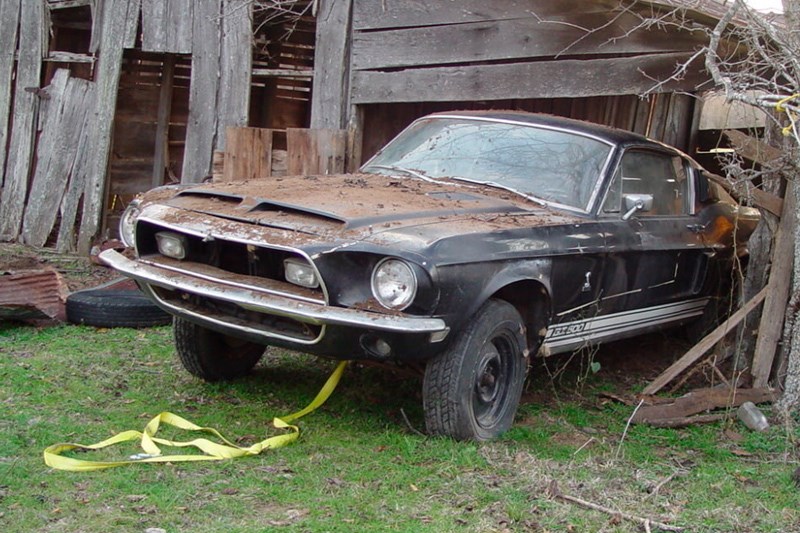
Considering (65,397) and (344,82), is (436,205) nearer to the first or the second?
(65,397)

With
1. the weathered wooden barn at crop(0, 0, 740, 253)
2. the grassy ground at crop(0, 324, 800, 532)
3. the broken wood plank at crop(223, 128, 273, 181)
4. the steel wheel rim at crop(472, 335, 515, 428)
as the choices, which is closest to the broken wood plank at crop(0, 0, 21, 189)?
the weathered wooden barn at crop(0, 0, 740, 253)

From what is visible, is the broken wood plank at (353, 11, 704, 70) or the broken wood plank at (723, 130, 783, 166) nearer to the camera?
the broken wood plank at (723, 130, 783, 166)

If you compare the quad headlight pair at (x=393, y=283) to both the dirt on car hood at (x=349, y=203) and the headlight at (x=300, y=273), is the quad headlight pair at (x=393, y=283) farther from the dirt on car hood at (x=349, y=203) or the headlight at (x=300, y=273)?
the dirt on car hood at (x=349, y=203)

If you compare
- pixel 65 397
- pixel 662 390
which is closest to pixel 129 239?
pixel 65 397

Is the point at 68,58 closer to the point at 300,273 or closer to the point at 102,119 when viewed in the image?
the point at 102,119

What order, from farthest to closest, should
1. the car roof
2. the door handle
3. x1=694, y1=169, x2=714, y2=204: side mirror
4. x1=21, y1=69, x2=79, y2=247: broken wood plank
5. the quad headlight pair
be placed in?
x1=21, y1=69, x2=79, y2=247: broken wood plank → x1=694, y1=169, x2=714, y2=204: side mirror → the door handle → the car roof → the quad headlight pair

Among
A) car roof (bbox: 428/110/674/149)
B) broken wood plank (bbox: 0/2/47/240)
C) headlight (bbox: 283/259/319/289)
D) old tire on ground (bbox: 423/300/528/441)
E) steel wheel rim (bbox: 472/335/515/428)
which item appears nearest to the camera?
headlight (bbox: 283/259/319/289)

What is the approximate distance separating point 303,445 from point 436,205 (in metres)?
1.44

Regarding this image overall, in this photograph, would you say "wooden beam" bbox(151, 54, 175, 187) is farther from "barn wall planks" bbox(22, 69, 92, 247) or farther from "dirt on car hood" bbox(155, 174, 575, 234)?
"dirt on car hood" bbox(155, 174, 575, 234)

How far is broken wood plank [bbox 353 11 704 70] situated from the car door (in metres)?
1.09

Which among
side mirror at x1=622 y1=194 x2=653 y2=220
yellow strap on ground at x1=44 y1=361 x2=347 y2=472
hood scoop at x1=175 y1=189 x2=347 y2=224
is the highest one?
side mirror at x1=622 y1=194 x2=653 y2=220

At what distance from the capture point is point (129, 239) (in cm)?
539

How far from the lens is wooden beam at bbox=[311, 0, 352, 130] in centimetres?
940

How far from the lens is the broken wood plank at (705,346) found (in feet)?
20.1
